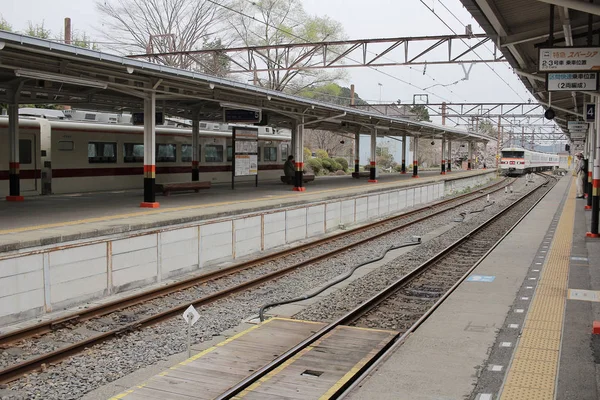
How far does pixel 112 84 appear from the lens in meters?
15.3

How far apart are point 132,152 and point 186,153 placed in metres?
3.64

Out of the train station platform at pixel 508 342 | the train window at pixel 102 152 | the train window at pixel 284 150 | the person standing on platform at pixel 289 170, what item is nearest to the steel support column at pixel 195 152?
the train window at pixel 102 152

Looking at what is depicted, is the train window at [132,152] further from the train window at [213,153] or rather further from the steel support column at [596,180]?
the steel support column at [596,180]

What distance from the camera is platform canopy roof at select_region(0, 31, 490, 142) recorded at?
41.3ft

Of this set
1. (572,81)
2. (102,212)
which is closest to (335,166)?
(102,212)

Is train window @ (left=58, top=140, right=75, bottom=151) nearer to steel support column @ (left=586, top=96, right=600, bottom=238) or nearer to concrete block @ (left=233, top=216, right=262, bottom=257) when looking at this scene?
concrete block @ (left=233, top=216, right=262, bottom=257)

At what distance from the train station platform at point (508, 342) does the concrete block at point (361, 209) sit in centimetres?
829

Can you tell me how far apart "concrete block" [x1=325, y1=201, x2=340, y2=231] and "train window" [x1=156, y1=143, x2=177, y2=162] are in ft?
31.8

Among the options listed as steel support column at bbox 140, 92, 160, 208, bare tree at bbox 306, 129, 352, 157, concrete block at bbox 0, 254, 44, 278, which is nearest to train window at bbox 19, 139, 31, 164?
steel support column at bbox 140, 92, 160, 208

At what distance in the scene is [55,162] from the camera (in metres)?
20.1

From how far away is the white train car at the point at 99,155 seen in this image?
1944cm

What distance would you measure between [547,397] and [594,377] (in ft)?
2.70

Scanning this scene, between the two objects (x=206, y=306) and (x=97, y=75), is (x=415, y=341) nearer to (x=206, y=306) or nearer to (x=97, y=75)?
(x=206, y=306)

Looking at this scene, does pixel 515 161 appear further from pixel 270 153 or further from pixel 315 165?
pixel 270 153
